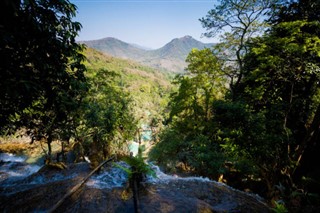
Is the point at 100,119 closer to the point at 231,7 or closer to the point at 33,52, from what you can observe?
the point at 33,52

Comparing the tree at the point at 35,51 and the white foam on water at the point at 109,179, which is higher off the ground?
Answer: the tree at the point at 35,51

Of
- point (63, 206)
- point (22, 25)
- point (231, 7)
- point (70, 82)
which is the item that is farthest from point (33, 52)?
point (231, 7)

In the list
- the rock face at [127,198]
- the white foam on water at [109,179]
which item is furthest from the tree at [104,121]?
the rock face at [127,198]

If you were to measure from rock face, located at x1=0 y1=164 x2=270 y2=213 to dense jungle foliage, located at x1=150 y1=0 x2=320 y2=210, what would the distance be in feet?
5.87

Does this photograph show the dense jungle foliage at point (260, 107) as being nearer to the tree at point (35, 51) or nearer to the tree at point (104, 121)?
the tree at point (104, 121)

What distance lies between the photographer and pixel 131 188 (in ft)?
14.8

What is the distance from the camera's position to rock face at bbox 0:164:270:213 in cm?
386

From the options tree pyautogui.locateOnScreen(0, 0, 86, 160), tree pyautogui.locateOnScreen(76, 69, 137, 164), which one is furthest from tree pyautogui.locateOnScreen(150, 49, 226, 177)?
tree pyautogui.locateOnScreen(0, 0, 86, 160)

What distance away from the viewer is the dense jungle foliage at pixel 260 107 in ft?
24.7

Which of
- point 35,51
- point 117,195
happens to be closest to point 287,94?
point 117,195

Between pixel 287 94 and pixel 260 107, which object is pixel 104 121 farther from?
pixel 287 94

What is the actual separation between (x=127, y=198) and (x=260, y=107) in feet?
28.3

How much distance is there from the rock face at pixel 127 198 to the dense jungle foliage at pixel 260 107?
179 cm

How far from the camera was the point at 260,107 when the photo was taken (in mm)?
10039
